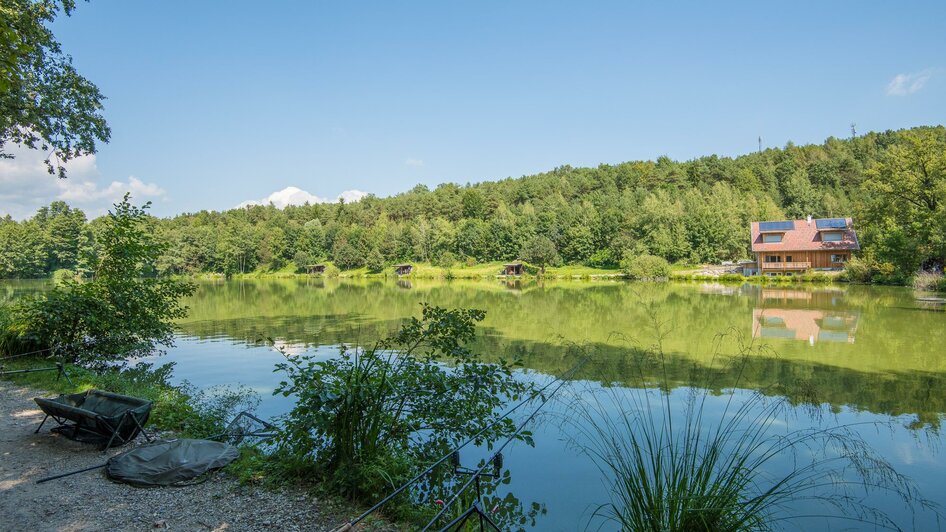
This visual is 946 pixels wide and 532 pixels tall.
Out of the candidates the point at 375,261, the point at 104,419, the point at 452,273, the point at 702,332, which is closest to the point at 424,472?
the point at 104,419

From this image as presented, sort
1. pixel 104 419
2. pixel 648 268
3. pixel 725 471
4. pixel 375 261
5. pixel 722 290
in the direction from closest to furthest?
1. pixel 725 471
2. pixel 104 419
3. pixel 722 290
4. pixel 648 268
5. pixel 375 261

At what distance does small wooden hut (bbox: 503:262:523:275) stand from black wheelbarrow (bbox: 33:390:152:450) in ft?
199

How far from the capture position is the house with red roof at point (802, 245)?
45.8 m

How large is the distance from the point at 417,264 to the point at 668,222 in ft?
113

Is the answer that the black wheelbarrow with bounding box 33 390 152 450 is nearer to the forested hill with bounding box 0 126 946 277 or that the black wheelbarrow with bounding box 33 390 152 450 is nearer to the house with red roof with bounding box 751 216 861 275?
the forested hill with bounding box 0 126 946 277

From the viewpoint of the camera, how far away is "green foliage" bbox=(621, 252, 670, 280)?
49875mm

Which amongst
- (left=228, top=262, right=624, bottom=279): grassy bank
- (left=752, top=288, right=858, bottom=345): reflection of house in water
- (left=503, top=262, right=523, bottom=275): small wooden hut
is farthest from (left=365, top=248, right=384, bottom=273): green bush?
(left=752, top=288, right=858, bottom=345): reflection of house in water

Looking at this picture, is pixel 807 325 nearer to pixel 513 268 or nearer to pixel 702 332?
pixel 702 332

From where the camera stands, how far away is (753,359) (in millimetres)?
12328

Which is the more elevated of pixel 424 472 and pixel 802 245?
pixel 802 245

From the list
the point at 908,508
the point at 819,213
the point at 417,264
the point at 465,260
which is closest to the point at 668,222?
the point at 819,213

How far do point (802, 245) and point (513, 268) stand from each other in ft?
102

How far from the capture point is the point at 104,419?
550 cm

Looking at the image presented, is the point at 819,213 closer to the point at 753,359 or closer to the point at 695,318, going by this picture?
the point at 695,318
